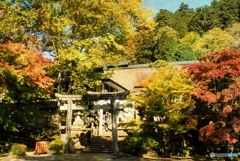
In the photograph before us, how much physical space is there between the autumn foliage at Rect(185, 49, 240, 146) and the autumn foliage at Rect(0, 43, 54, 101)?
8.70 meters

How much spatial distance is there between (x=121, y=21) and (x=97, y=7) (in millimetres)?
2023

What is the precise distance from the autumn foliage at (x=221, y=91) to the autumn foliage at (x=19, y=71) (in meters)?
8.70

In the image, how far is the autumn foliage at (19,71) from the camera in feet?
54.0

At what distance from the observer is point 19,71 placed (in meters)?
16.5

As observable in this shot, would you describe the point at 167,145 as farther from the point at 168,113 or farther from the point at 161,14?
the point at 161,14

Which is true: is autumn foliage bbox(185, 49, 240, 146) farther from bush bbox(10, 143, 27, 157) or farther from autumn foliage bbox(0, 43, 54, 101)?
bush bbox(10, 143, 27, 157)

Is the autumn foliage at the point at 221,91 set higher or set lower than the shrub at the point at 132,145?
higher

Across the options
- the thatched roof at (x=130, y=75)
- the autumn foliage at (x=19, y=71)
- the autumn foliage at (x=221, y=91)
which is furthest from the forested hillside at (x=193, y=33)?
the autumn foliage at (x=19, y=71)

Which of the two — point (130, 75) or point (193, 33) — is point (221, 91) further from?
point (193, 33)

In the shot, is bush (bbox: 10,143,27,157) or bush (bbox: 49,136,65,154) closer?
bush (bbox: 10,143,27,157)

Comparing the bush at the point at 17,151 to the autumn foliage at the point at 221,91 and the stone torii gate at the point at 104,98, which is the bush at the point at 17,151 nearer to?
the stone torii gate at the point at 104,98

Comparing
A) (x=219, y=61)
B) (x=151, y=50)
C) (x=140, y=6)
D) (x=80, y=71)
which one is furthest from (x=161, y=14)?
(x=219, y=61)

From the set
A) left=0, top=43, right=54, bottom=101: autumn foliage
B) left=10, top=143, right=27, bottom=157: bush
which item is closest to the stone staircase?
left=10, top=143, right=27, bottom=157: bush

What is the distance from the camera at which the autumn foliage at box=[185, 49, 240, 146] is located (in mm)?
14836
